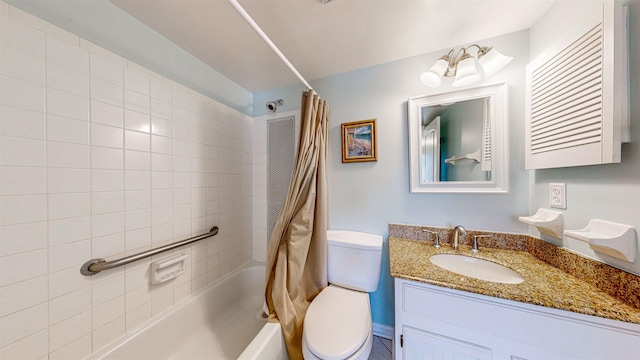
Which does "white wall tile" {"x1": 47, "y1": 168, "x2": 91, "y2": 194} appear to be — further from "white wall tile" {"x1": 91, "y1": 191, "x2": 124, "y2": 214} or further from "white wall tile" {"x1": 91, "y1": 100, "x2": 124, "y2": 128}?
"white wall tile" {"x1": 91, "y1": 100, "x2": 124, "y2": 128}

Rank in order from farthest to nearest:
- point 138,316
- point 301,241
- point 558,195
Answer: point 301,241, point 138,316, point 558,195

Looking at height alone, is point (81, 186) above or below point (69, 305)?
above

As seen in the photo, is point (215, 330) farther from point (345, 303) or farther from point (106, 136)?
point (106, 136)

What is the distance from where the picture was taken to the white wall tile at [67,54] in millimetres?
808

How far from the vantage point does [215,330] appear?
1372mm

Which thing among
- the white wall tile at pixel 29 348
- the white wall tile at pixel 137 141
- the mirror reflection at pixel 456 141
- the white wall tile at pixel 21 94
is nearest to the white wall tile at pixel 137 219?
the white wall tile at pixel 137 141

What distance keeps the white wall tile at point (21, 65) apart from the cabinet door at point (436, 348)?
78.7 inches

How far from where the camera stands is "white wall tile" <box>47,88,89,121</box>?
81cm

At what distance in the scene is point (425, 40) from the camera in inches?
48.3

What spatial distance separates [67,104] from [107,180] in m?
0.38

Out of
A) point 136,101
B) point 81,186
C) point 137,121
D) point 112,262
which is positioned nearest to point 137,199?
point 81,186

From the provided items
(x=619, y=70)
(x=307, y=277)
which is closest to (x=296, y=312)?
(x=307, y=277)

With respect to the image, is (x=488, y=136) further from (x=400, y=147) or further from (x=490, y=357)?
(x=490, y=357)

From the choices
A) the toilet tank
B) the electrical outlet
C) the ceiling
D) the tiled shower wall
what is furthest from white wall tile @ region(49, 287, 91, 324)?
the electrical outlet
